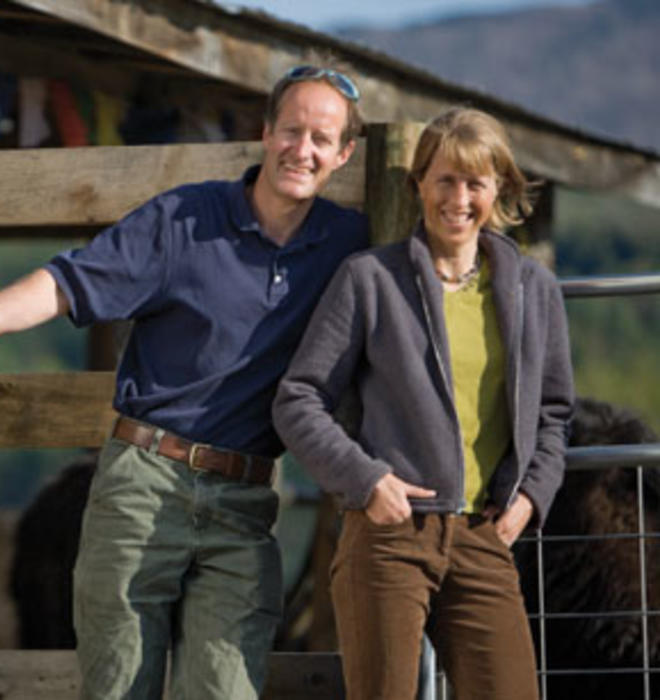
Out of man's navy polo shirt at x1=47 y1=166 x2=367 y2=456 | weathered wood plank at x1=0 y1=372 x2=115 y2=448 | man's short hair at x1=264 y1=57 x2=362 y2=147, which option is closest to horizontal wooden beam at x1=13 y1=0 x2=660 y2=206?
weathered wood plank at x1=0 y1=372 x2=115 y2=448

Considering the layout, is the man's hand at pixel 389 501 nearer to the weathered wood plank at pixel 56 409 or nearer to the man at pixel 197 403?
the man at pixel 197 403

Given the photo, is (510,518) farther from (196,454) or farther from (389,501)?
(196,454)

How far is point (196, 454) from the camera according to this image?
11.3 feet

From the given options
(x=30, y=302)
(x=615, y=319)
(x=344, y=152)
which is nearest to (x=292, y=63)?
(x=344, y=152)

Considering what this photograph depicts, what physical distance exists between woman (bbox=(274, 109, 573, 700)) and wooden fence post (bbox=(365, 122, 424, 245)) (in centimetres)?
36

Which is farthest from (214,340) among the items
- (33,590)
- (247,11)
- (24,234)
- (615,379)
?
(615,379)

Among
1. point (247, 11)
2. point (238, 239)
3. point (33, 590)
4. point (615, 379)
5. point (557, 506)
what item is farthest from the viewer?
point (615, 379)

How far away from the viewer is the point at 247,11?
5680 millimetres

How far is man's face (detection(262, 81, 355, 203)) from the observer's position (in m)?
3.50

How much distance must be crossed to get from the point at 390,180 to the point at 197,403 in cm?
77

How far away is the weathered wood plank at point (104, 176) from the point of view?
13.4 feet

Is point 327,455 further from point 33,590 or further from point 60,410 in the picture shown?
point 33,590

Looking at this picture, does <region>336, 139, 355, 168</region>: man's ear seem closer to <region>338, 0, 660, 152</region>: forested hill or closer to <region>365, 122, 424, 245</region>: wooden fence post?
<region>365, 122, 424, 245</region>: wooden fence post

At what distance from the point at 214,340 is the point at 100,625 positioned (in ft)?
1.96
